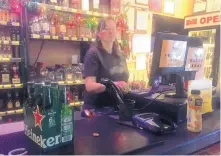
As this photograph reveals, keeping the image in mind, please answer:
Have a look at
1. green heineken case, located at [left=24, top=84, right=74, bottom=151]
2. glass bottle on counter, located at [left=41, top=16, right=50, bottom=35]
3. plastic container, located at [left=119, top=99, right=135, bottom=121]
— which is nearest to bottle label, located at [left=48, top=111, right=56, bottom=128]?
green heineken case, located at [left=24, top=84, right=74, bottom=151]

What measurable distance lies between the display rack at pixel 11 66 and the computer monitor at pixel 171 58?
1.86m

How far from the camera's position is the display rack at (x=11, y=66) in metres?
2.49

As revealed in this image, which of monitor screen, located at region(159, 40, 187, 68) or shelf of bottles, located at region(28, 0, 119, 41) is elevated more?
shelf of bottles, located at region(28, 0, 119, 41)

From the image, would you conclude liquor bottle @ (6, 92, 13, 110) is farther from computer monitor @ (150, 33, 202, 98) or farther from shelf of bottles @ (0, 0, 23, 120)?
computer monitor @ (150, 33, 202, 98)

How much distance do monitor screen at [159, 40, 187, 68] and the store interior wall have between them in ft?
7.39

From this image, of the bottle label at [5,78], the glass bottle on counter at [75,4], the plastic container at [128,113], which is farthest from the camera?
the glass bottle on counter at [75,4]

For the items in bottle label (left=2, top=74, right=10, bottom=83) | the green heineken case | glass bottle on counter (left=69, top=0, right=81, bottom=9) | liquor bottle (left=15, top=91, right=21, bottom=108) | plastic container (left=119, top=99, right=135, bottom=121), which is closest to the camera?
the green heineken case

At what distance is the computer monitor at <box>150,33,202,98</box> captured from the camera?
118 centimetres

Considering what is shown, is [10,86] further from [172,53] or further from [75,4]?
[172,53]

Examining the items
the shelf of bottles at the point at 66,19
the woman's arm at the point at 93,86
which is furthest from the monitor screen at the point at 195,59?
the shelf of bottles at the point at 66,19

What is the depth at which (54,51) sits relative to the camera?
3.19m

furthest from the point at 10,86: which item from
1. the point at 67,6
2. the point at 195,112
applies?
the point at 195,112

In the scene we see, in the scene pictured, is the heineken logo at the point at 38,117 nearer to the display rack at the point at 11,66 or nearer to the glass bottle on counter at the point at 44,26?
the display rack at the point at 11,66

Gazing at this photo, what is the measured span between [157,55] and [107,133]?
1.63ft
